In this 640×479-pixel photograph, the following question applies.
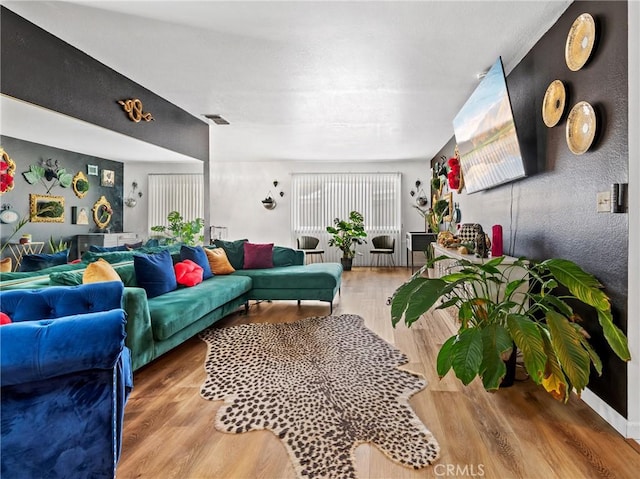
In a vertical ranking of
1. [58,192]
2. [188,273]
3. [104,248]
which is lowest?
[188,273]

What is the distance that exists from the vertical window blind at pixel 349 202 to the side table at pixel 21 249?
6879 millimetres

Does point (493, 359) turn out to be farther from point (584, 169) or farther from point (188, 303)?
point (188, 303)

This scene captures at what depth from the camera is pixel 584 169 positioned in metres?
2.34

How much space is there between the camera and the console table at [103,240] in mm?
3451

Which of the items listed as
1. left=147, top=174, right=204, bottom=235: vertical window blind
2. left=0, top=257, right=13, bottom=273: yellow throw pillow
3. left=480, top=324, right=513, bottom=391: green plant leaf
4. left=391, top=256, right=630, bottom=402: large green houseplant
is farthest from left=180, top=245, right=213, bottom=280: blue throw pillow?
left=480, top=324, right=513, bottom=391: green plant leaf

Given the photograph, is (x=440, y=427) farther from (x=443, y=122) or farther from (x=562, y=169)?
(x=443, y=122)

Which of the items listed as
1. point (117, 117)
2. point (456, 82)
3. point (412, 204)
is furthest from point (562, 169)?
point (412, 204)

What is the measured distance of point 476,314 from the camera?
269 centimetres

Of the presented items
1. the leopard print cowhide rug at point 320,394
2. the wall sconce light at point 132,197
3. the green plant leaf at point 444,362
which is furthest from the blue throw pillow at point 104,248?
the green plant leaf at point 444,362

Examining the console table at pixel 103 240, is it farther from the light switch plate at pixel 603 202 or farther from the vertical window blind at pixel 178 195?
the light switch plate at pixel 603 202

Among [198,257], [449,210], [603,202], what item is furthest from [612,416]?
[449,210]

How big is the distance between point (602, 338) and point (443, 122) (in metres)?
4.12

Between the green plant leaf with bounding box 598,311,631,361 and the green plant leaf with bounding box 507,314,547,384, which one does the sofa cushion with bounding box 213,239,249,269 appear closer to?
the green plant leaf with bounding box 507,314,547,384

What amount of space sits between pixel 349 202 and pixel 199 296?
6.46 m
